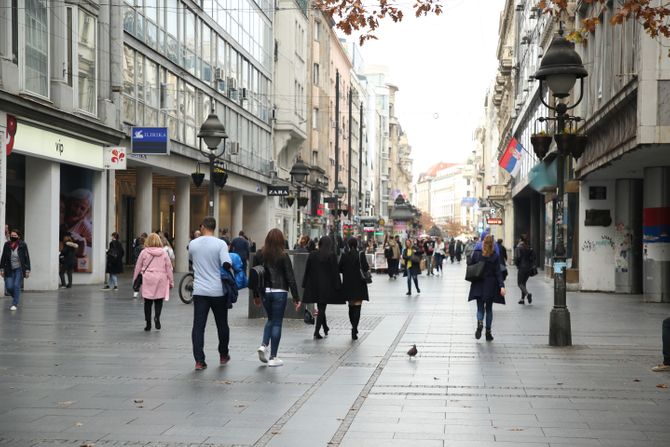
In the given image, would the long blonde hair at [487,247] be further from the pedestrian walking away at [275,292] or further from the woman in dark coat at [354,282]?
the pedestrian walking away at [275,292]

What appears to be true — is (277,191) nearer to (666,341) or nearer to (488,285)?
(488,285)

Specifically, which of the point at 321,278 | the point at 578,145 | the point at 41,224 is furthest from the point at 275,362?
the point at 41,224

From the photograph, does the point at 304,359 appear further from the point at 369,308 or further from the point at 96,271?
the point at 96,271

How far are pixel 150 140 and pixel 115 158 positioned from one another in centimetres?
142

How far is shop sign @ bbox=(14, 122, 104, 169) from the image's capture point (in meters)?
25.5

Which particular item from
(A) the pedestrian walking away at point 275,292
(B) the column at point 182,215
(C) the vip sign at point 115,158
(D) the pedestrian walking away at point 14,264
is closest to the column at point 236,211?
(B) the column at point 182,215

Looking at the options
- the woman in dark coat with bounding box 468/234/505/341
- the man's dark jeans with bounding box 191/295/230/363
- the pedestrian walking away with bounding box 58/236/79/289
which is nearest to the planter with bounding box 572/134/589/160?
the woman in dark coat with bounding box 468/234/505/341

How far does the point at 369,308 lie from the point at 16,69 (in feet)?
34.1

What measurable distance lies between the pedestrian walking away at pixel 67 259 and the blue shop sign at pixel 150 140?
392cm

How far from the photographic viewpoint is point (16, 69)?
964 inches

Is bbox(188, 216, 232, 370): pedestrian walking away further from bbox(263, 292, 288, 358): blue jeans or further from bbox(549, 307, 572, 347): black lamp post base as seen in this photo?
bbox(549, 307, 572, 347): black lamp post base

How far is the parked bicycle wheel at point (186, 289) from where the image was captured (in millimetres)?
24156

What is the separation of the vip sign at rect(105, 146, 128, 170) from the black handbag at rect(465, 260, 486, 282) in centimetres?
1759

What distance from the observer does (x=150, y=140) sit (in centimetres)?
3206
